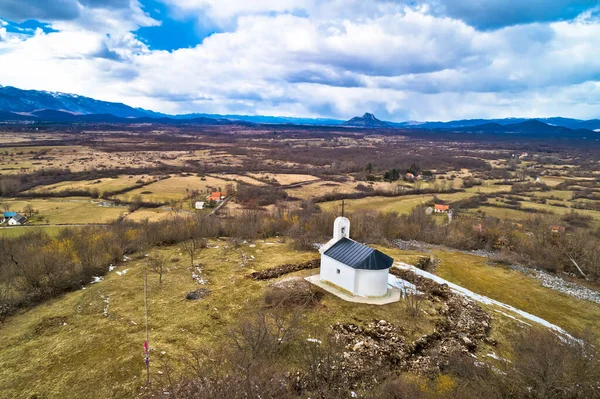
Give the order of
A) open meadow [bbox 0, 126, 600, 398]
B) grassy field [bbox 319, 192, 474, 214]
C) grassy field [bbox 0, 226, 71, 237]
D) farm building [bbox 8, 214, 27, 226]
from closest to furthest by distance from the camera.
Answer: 1. open meadow [bbox 0, 126, 600, 398]
2. grassy field [bbox 0, 226, 71, 237]
3. farm building [bbox 8, 214, 27, 226]
4. grassy field [bbox 319, 192, 474, 214]

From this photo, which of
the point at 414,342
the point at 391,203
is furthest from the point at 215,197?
the point at 414,342

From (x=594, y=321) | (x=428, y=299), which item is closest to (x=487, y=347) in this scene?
(x=428, y=299)

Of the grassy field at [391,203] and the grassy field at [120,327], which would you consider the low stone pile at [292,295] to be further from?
the grassy field at [391,203]

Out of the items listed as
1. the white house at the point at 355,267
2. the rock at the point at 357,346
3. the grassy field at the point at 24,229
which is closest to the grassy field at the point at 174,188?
Answer: the grassy field at the point at 24,229

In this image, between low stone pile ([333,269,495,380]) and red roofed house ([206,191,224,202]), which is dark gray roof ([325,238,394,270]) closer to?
low stone pile ([333,269,495,380])

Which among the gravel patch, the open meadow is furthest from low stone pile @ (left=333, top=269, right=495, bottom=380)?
the gravel patch

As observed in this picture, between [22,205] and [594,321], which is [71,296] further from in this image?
[22,205]

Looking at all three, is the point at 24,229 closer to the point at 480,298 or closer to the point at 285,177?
the point at 480,298
